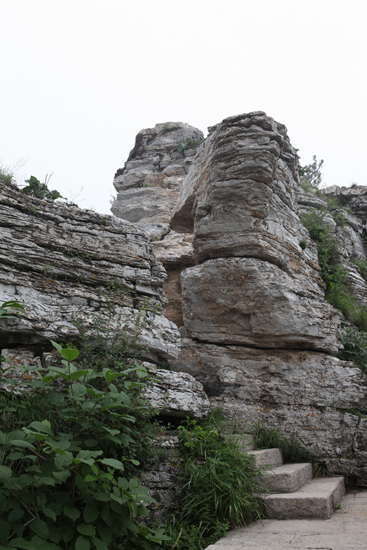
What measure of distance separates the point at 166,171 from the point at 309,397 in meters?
13.1

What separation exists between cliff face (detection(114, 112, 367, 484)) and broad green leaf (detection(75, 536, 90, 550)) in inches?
136

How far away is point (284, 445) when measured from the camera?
19.3 ft

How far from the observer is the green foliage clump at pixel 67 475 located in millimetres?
2953

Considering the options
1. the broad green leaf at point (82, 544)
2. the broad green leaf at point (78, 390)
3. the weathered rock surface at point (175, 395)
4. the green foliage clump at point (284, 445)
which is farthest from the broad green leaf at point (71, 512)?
the green foliage clump at point (284, 445)

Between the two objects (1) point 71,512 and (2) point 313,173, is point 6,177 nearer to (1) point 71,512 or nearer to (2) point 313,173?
(1) point 71,512

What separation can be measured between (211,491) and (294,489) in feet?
3.64

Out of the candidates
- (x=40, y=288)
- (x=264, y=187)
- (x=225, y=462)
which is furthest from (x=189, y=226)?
(x=225, y=462)

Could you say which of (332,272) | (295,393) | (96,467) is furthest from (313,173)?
(96,467)

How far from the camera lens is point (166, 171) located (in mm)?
17984

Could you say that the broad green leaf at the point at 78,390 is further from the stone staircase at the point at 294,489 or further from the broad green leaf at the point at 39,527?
the stone staircase at the point at 294,489

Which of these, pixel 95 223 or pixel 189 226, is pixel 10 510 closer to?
pixel 95 223

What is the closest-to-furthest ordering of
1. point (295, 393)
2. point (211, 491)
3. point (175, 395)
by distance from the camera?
1. point (211, 491)
2. point (175, 395)
3. point (295, 393)

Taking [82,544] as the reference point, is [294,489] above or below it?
above

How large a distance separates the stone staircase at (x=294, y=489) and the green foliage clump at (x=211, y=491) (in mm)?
162
